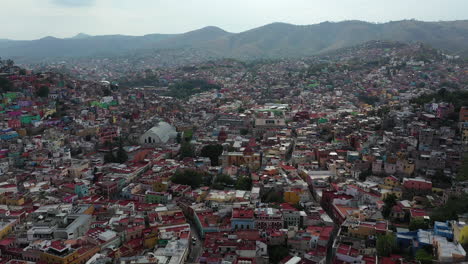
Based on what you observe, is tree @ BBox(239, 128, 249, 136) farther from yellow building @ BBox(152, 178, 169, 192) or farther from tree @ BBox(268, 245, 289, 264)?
tree @ BBox(268, 245, 289, 264)

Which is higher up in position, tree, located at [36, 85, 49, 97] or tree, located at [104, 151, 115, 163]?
tree, located at [36, 85, 49, 97]

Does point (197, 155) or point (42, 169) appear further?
point (197, 155)

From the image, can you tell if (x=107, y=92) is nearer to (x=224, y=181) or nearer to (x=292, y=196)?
(x=224, y=181)

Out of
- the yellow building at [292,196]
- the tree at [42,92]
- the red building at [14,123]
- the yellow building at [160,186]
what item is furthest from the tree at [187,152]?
the tree at [42,92]

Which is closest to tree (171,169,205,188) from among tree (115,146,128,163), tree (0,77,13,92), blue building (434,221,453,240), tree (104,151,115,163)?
tree (115,146,128,163)

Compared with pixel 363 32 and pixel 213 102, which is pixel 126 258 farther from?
pixel 363 32

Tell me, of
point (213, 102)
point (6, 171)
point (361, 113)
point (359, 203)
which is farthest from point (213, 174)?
point (213, 102)

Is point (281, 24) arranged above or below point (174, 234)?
above

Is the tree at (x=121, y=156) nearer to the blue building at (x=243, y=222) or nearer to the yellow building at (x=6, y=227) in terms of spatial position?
the yellow building at (x=6, y=227)
